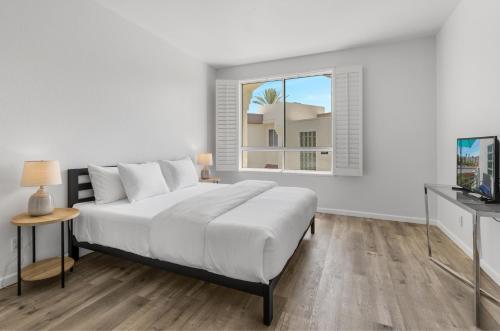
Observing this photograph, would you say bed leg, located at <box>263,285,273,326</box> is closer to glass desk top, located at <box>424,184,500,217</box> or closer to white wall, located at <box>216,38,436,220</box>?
glass desk top, located at <box>424,184,500,217</box>

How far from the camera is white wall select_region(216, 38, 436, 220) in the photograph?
365 centimetres

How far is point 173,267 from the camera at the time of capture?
77.2 inches

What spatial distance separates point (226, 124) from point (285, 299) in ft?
11.8

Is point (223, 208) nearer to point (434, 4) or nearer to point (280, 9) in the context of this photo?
point (280, 9)

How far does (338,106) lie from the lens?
4047mm

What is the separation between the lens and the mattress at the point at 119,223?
208cm

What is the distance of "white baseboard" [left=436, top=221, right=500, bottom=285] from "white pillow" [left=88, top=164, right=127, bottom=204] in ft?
12.0

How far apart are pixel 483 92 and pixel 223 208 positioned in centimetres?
266

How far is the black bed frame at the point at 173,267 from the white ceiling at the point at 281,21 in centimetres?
207

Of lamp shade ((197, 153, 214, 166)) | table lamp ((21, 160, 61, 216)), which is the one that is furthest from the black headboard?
lamp shade ((197, 153, 214, 166))

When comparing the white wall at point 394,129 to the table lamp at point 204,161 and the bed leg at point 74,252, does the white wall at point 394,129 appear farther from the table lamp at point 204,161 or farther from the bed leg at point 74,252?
the bed leg at point 74,252

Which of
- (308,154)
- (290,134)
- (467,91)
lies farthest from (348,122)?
(467,91)

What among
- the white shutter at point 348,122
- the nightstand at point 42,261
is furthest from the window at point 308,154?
the nightstand at point 42,261

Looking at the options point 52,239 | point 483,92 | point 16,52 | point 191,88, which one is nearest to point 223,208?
point 52,239
